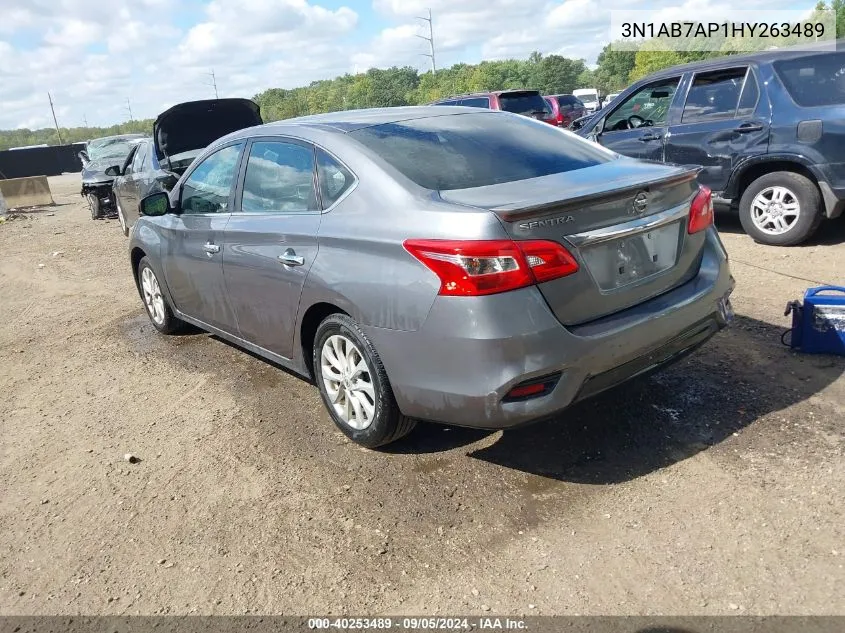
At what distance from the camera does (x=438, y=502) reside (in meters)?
3.08

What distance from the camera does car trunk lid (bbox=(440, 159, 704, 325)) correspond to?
276 centimetres

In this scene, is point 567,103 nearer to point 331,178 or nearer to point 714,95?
point 714,95

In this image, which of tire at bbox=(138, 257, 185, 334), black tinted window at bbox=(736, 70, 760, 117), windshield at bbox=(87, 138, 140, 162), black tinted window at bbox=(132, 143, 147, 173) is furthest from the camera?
windshield at bbox=(87, 138, 140, 162)

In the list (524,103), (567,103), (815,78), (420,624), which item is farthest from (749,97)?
(567,103)

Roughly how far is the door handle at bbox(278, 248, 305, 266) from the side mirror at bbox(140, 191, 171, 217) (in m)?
1.77

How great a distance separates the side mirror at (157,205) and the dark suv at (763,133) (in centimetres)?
482

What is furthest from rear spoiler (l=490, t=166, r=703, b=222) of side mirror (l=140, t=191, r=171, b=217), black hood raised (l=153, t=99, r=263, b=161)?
black hood raised (l=153, t=99, r=263, b=161)

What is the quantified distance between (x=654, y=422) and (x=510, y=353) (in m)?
1.26

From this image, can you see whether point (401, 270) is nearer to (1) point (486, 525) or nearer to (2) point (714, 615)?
(1) point (486, 525)

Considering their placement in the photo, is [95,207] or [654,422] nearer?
[654,422]

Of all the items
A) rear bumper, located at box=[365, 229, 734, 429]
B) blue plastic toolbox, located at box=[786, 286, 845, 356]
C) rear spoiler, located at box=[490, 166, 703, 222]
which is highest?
rear spoiler, located at box=[490, 166, 703, 222]

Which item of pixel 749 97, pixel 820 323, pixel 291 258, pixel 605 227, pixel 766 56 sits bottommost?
pixel 820 323

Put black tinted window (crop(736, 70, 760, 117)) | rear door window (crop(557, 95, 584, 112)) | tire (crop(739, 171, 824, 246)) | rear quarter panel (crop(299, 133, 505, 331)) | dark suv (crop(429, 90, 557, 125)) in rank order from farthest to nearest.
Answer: rear door window (crop(557, 95, 584, 112)) < dark suv (crop(429, 90, 557, 125)) < black tinted window (crop(736, 70, 760, 117)) < tire (crop(739, 171, 824, 246)) < rear quarter panel (crop(299, 133, 505, 331))

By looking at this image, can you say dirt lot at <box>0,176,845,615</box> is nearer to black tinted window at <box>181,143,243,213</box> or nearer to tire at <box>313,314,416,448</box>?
tire at <box>313,314,416,448</box>
